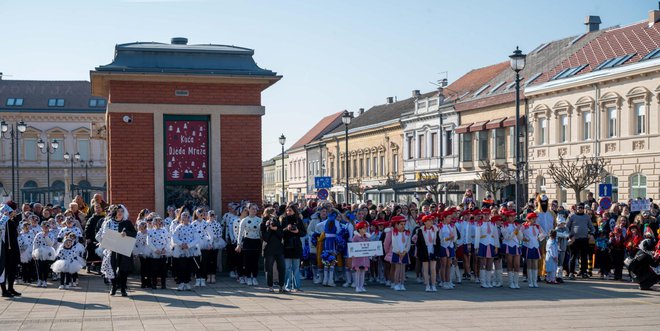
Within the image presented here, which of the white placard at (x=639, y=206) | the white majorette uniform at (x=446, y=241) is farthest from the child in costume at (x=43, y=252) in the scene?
the white placard at (x=639, y=206)

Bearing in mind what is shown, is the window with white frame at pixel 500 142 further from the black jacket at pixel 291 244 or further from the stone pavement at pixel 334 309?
the black jacket at pixel 291 244

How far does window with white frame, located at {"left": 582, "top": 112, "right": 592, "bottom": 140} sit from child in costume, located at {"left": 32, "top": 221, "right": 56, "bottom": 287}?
99.1 feet

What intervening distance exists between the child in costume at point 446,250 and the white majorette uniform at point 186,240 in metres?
5.15

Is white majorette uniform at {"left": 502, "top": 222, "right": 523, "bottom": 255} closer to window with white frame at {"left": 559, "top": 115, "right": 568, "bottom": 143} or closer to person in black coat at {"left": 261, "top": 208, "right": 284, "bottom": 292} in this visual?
person in black coat at {"left": 261, "top": 208, "right": 284, "bottom": 292}

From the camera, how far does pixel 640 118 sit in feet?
134

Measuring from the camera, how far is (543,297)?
18.1m

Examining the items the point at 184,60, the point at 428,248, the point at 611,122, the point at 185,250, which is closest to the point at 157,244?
the point at 185,250

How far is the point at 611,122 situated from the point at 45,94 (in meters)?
81.1

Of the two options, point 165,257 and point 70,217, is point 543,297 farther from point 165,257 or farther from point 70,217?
point 70,217

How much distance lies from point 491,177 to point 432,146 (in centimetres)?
1402

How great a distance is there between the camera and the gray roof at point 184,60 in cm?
2316

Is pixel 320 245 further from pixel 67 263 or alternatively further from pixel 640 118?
pixel 640 118

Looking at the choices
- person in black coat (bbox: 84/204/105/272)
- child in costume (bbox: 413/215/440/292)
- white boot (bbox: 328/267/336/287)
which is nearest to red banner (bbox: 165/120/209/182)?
A: person in black coat (bbox: 84/204/105/272)

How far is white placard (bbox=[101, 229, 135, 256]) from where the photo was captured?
60.1ft
